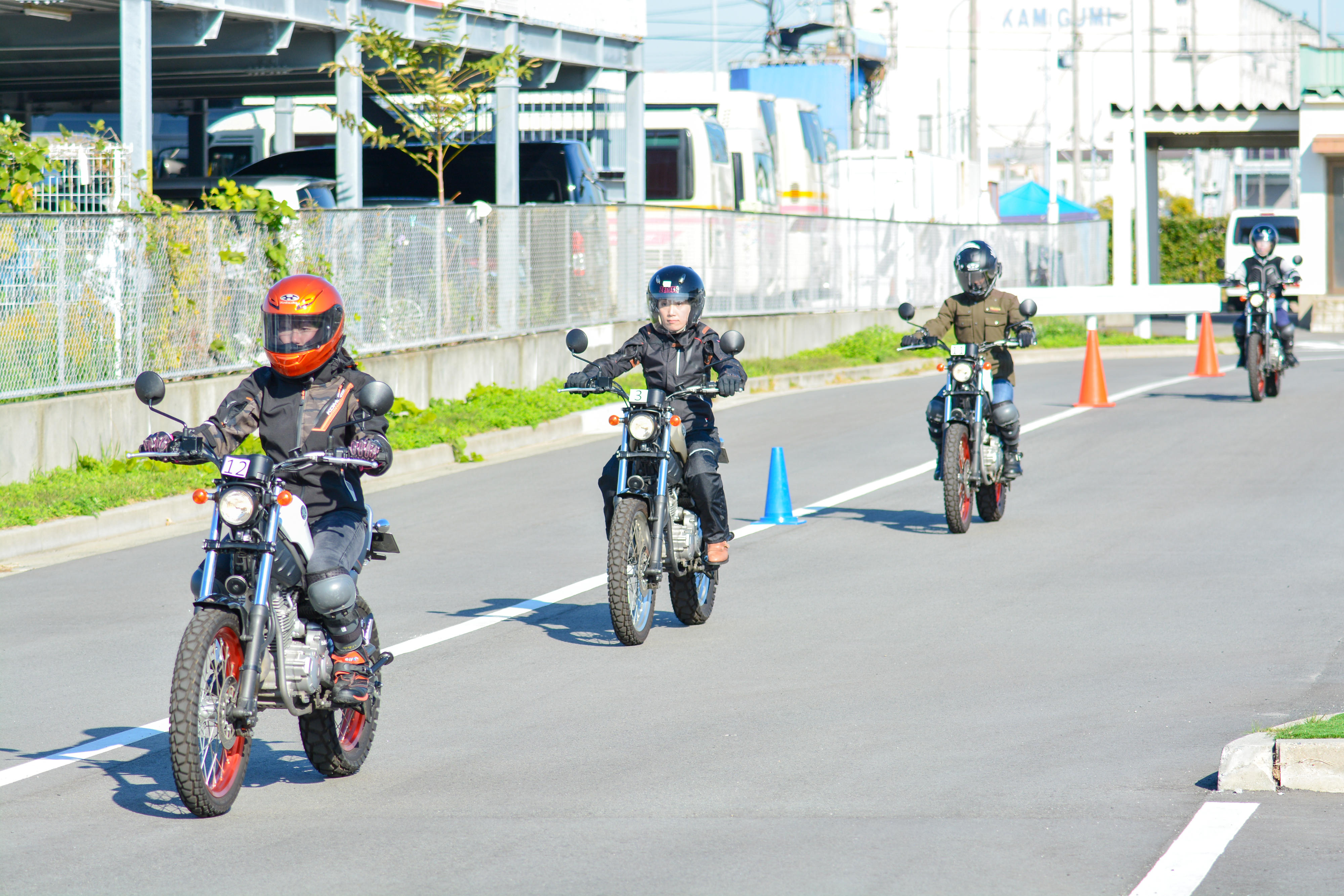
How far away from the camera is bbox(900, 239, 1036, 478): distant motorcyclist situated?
41.0ft

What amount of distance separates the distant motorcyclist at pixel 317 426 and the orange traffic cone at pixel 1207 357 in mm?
19644

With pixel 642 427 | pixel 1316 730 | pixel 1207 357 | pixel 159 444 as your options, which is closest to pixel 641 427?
pixel 642 427

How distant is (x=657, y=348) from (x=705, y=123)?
20498mm

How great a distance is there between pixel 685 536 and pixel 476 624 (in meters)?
1.32

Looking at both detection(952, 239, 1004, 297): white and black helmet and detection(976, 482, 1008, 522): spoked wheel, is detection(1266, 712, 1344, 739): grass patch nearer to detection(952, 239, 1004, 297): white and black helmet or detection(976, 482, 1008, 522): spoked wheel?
detection(976, 482, 1008, 522): spoked wheel

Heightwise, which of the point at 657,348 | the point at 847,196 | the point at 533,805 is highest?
the point at 847,196

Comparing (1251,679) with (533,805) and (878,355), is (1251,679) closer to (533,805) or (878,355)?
(533,805)

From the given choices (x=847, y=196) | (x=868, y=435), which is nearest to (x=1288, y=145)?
(x=847, y=196)

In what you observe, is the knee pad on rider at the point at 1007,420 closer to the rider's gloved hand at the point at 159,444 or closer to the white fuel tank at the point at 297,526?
the white fuel tank at the point at 297,526

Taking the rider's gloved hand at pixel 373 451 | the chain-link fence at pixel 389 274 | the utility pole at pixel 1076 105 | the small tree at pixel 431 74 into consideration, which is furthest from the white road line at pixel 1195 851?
the utility pole at pixel 1076 105

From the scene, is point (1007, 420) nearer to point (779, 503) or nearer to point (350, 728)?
point (779, 503)

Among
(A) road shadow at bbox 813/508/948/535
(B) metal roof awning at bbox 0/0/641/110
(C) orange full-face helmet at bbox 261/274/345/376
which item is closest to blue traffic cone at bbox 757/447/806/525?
(A) road shadow at bbox 813/508/948/535

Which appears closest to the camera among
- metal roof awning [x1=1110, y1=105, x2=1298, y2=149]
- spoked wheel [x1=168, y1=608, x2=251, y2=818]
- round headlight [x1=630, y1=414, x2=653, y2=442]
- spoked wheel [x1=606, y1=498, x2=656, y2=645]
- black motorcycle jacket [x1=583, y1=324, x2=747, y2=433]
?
spoked wheel [x1=168, y1=608, x2=251, y2=818]

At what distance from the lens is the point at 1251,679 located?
7.76 m
